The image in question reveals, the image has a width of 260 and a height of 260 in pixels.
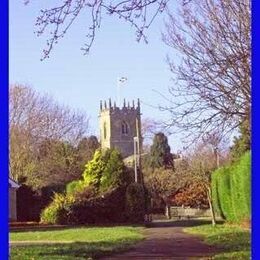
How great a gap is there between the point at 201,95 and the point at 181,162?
390mm

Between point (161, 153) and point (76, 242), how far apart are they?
0.68 meters

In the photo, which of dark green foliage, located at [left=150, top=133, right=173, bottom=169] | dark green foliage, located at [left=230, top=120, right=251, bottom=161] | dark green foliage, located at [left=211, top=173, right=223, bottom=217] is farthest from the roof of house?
dark green foliage, located at [left=230, top=120, right=251, bottom=161]

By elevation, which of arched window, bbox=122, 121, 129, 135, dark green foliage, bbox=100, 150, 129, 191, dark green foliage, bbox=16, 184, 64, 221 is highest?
arched window, bbox=122, 121, 129, 135

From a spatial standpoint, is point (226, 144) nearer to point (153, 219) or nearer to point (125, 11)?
point (153, 219)

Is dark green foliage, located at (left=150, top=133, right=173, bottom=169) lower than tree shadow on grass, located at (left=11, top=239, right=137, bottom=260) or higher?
higher

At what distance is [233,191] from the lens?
10.4 feet

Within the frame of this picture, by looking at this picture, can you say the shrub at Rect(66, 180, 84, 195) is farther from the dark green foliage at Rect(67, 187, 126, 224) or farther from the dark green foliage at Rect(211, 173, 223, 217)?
the dark green foliage at Rect(211, 173, 223, 217)

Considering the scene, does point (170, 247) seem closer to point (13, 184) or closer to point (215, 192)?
point (215, 192)

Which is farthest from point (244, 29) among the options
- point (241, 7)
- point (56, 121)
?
point (56, 121)

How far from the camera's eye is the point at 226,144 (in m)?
3.16

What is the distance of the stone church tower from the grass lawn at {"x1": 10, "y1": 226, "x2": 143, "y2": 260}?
1.46ft

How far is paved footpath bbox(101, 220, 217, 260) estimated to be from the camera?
296 cm

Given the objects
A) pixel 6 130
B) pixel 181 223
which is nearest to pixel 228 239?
pixel 181 223
